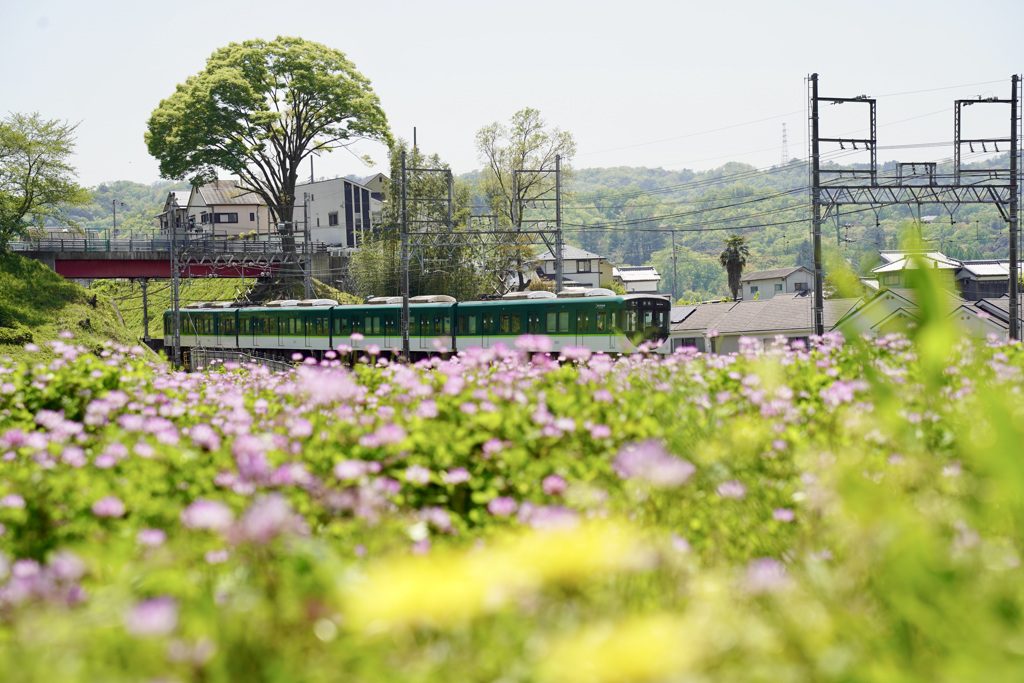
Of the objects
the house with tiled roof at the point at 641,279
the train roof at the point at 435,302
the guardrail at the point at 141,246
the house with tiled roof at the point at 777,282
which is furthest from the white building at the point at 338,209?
the house with tiled roof at the point at 641,279

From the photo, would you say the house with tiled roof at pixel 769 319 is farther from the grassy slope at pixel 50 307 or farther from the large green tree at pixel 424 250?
the grassy slope at pixel 50 307

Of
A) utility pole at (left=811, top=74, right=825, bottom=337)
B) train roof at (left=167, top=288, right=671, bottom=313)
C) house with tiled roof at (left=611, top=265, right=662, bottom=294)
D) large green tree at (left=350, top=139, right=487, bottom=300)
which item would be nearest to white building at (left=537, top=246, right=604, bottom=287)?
house with tiled roof at (left=611, top=265, right=662, bottom=294)

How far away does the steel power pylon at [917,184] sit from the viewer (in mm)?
23172

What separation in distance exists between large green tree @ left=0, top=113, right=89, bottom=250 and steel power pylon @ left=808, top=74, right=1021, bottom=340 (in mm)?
31975

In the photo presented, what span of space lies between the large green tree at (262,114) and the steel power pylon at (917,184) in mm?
28409

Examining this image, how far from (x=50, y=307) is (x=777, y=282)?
192 feet

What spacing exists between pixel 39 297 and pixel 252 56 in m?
18.7

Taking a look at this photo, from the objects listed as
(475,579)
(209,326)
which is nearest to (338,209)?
(209,326)

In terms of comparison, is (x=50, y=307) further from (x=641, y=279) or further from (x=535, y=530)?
(x=641, y=279)

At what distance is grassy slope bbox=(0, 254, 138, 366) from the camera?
30.8 m

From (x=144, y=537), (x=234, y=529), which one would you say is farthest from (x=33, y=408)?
(x=234, y=529)

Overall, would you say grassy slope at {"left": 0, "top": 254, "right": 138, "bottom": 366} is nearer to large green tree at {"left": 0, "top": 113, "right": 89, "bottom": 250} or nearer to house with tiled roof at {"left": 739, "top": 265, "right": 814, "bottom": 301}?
large green tree at {"left": 0, "top": 113, "right": 89, "bottom": 250}

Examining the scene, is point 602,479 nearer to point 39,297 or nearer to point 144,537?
point 144,537

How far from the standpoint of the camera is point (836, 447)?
3.75 meters
